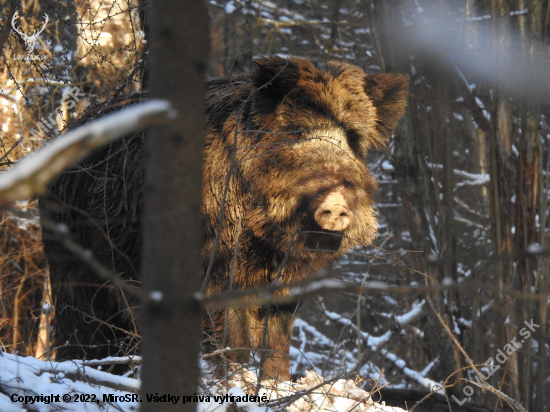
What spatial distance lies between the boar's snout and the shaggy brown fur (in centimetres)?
5

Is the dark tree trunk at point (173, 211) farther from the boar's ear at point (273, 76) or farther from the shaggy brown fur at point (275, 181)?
the boar's ear at point (273, 76)

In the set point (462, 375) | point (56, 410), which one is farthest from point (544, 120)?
point (56, 410)

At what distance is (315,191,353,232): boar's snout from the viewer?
3361mm

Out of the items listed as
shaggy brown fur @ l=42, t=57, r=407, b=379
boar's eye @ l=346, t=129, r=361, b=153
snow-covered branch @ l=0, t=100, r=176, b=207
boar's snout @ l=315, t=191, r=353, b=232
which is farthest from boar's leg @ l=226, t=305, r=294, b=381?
snow-covered branch @ l=0, t=100, r=176, b=207

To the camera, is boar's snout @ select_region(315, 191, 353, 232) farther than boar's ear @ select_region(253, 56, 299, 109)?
No

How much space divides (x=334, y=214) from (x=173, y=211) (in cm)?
217

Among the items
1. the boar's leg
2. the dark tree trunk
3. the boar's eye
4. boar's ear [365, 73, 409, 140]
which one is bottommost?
the boar's leg

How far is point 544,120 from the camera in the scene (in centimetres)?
709

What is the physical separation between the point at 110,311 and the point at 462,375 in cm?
320

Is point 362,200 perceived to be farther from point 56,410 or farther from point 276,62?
point 56,410

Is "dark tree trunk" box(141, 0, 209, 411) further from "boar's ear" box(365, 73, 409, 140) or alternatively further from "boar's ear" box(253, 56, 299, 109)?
"boar's ear" box(365, 73, 409, 140)

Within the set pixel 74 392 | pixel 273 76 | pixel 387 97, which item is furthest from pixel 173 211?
pixel 387 97

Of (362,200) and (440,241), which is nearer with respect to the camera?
(362,200)

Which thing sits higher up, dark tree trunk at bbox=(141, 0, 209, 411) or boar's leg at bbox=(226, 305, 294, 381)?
dark tree trunk at bbox=(141, 0, 209, 411)
